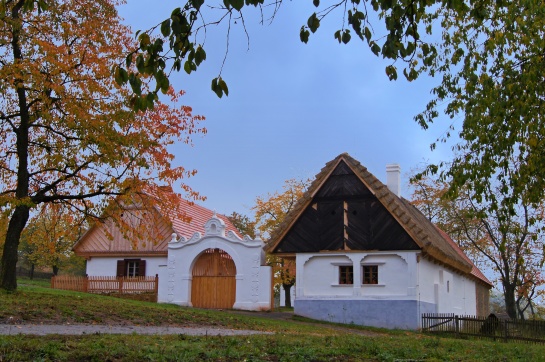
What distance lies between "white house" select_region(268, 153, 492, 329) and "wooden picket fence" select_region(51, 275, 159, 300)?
7.37m

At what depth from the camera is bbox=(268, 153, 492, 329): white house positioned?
28.0 meters

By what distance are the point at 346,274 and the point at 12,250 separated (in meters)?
14.7

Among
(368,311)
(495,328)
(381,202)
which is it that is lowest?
(495,328)

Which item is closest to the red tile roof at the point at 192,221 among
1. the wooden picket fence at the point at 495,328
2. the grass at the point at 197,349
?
the wooden picket fence at the point at 495,328

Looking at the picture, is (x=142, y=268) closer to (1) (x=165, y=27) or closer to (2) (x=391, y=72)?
(2) (x=391, y=72)

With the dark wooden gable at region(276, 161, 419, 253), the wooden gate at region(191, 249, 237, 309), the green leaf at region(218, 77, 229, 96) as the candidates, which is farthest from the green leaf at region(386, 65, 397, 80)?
the wooden gate at region(191, 249, 237, 309)

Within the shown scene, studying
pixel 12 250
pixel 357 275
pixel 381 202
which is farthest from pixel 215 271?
pixel 12 250

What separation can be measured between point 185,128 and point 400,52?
16.2m

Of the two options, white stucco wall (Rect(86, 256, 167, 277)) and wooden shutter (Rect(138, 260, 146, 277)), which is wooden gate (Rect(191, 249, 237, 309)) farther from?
white stucco wall (Rect(86, 256, 167, 277))

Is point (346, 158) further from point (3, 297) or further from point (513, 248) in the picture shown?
point (513, 248)

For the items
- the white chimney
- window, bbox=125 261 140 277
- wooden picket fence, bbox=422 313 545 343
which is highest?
the white chimney

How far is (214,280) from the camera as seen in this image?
103 feet

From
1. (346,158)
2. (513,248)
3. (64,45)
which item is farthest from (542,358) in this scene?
(513,248)

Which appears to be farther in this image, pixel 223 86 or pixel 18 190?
pixel 18 190
